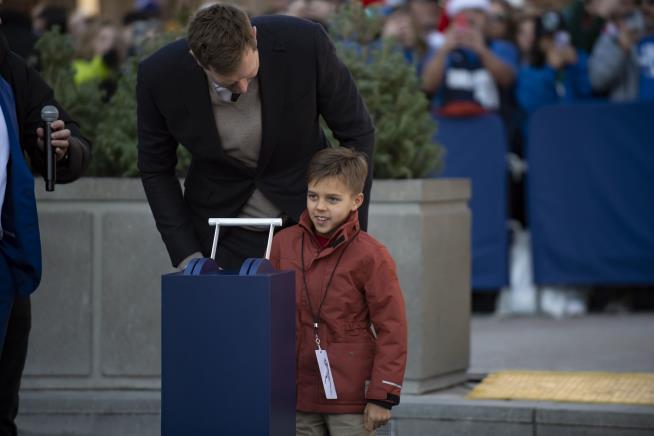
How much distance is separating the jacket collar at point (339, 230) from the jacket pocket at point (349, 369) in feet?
1.13

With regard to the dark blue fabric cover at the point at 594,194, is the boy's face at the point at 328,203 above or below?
above

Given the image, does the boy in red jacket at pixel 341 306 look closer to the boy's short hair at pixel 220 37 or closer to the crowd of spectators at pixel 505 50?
the boy's short hair at pixel 220 37

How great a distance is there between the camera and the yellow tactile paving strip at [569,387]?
650 centimetres

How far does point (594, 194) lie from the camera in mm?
10367

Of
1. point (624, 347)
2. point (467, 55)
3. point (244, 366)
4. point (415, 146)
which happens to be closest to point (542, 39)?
point (467, 55)

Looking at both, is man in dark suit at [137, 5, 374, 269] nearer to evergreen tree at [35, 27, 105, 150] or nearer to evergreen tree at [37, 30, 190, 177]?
evergreen tree at [37, 30, 190, 177]

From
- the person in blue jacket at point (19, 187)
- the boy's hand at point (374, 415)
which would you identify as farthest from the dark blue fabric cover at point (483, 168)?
the boy's hand at point (374, 415)

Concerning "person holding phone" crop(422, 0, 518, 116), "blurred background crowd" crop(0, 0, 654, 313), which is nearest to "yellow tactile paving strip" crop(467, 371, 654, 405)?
"blurred background crowd" crop(0, 0, 654, 313)

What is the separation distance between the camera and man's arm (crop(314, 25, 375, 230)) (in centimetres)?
493

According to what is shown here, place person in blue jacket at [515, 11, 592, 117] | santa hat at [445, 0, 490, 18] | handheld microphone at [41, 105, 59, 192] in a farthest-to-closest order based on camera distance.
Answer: santa hat at [445, 0, 490, 18]
person in blue jacket at [515, 11, 592, 117]
handheld microphone at [41, 105, 59, 192]

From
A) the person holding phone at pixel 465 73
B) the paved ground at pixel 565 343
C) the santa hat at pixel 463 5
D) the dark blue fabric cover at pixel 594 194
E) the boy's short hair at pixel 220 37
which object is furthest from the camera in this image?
the santa hat at pixel 463 5

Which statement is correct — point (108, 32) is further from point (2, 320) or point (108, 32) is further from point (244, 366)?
point (244, 366)

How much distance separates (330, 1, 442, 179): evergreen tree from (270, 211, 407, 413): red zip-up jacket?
93.1 inches

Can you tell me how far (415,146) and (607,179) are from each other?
3488 millimetres
